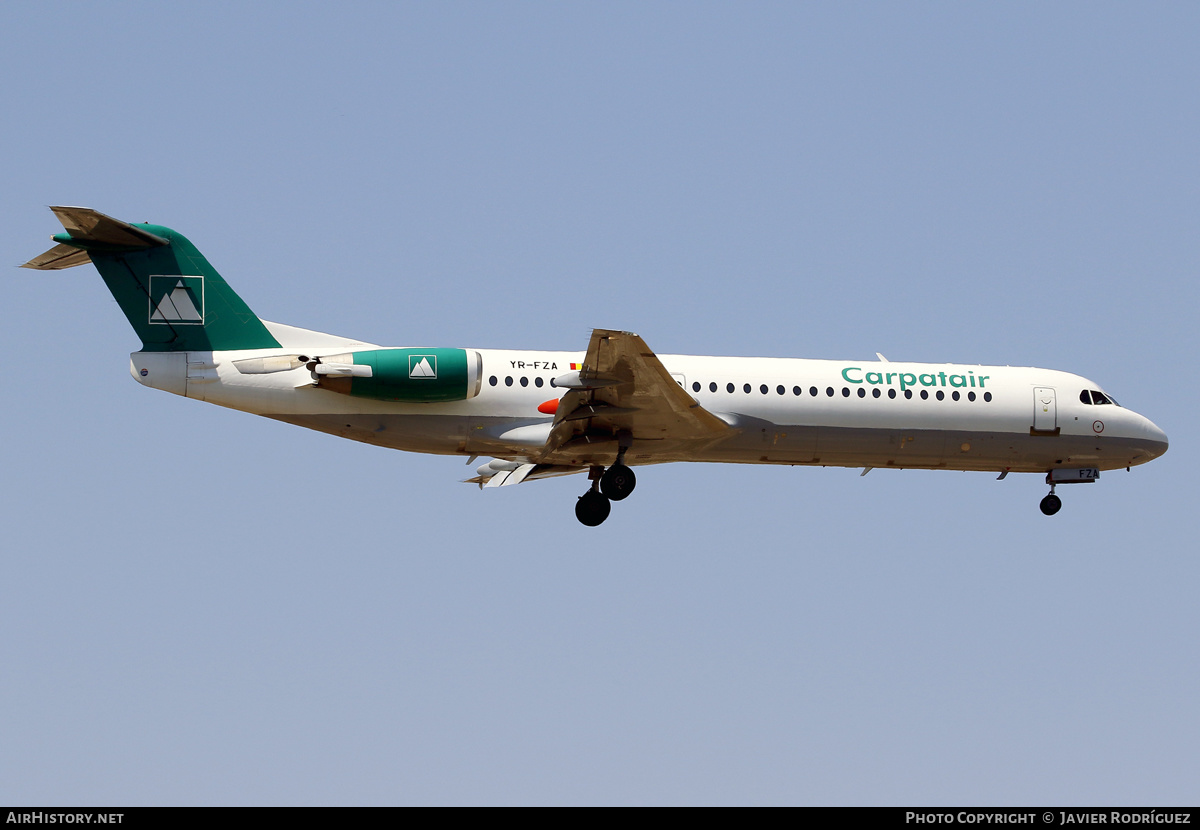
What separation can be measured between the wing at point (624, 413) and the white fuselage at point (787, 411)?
152mm

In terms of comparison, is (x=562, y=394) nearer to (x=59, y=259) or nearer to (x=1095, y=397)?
(x=59, y=259)

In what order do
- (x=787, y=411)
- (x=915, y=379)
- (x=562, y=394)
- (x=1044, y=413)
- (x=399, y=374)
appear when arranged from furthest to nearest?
(x=1044, y=413) < (x=915, y=379) < (x=787, y=411) < (x=562, y=394) < (x=399, y=374)

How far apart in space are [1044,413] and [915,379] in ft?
9.32

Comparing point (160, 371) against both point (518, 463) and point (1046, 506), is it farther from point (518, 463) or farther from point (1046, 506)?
point (1046, 506)

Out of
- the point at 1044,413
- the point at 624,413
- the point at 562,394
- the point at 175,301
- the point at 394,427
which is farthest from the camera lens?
the point at 1044,413

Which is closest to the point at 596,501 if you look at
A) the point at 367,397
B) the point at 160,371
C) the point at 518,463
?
the point at 518,463

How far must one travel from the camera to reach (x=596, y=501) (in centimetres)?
2459

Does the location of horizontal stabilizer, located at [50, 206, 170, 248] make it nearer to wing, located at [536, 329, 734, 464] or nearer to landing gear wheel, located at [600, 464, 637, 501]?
wing, located at [536, 329, 734, 464]

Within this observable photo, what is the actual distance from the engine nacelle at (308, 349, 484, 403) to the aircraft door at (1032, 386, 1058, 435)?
11170 millimetres

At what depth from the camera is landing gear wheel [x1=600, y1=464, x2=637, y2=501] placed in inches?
949

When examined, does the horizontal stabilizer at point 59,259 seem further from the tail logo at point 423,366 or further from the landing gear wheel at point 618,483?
the landing gear wheel at point 618,483

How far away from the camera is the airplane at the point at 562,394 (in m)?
22.9

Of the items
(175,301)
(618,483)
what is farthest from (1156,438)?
(175,301)

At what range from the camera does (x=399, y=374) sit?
22797 millimetres
